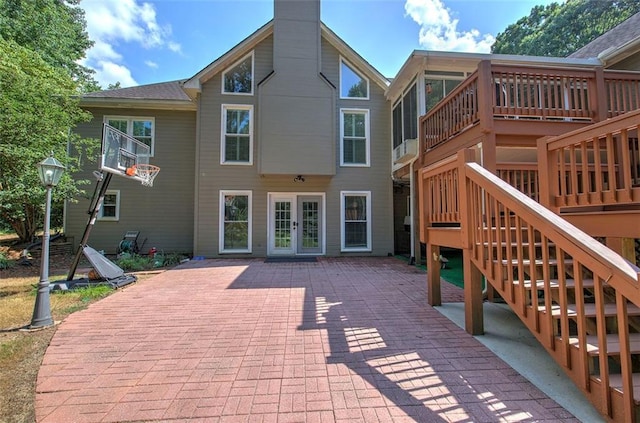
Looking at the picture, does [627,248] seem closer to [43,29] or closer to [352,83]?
[352,83]

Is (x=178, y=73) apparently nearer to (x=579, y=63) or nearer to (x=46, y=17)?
(x=46, y=17)

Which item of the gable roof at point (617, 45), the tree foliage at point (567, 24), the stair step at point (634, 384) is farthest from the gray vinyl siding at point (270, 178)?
the tree foliage at point (567, 24)

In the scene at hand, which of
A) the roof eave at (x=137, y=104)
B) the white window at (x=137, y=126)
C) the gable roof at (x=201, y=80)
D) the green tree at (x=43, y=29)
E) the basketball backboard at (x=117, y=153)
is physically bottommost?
the basketball backboard at (x=117, y=153)

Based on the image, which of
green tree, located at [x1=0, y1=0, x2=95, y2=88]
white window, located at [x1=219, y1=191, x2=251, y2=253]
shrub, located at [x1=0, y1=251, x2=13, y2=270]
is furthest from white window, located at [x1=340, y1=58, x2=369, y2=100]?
shrub, located at [x1=0, y1=251, x2=13, y2=270]

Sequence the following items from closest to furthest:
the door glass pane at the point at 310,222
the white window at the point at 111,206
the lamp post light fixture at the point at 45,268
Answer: the lamp post light fixture at the point at 45,268, the door glass pane at the point at 310,222, the white window at the point at 111,206

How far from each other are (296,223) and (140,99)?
6.62 m

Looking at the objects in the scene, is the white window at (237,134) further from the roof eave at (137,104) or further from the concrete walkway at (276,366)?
the concrete walkway at (276,366)

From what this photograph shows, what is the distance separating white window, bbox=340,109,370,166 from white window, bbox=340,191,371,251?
3.59ft

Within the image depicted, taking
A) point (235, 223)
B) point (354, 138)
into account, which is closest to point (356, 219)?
point (354, 138)

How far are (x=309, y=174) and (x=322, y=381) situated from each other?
24.1ft

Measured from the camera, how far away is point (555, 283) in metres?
2.88

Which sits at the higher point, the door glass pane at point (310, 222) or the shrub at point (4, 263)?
the door glass pane at point (310, 222)

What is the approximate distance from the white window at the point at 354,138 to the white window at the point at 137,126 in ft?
21.5

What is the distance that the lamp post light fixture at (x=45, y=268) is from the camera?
141 inches
